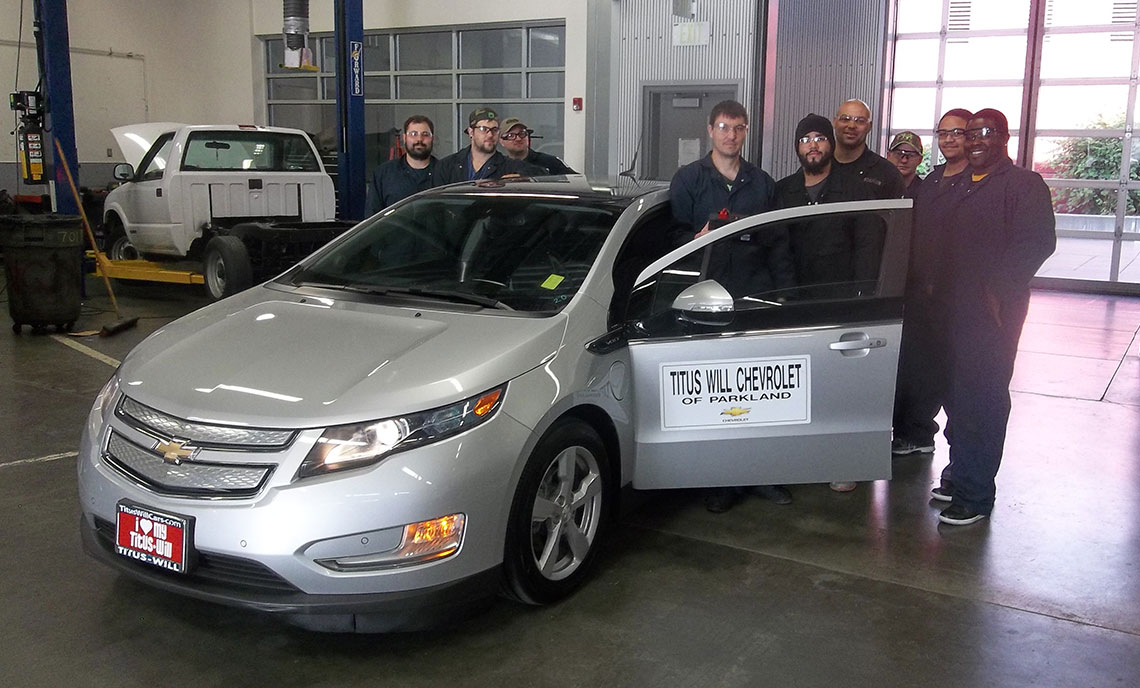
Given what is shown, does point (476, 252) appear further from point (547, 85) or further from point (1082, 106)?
point (1082, 106)

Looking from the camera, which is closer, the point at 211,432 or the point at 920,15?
the point at 211,432

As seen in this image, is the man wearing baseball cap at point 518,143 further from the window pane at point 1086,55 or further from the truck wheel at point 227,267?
the window pane at point 1086,55

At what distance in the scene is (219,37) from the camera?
54.7ft

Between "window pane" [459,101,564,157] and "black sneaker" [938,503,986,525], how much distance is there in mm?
10042

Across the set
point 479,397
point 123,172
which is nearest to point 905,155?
point 479,397

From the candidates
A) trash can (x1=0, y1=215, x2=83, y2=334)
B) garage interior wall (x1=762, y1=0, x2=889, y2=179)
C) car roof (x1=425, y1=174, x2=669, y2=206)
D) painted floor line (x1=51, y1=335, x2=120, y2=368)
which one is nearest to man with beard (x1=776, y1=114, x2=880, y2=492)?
car roof (x1=425, y1=174, x2=669, y2=206)

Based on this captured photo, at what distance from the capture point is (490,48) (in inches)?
562

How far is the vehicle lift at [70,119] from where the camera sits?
9508 mm

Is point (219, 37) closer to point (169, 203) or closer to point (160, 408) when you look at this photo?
point (169, 203)

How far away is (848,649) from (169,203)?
29.1ft

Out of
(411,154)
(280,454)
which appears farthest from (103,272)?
(280,454)

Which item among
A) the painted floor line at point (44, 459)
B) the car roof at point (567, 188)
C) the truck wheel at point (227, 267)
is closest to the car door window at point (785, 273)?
the car roof at point (567, 188)

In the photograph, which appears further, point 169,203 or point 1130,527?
point 169,203

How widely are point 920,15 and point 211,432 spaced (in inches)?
474
